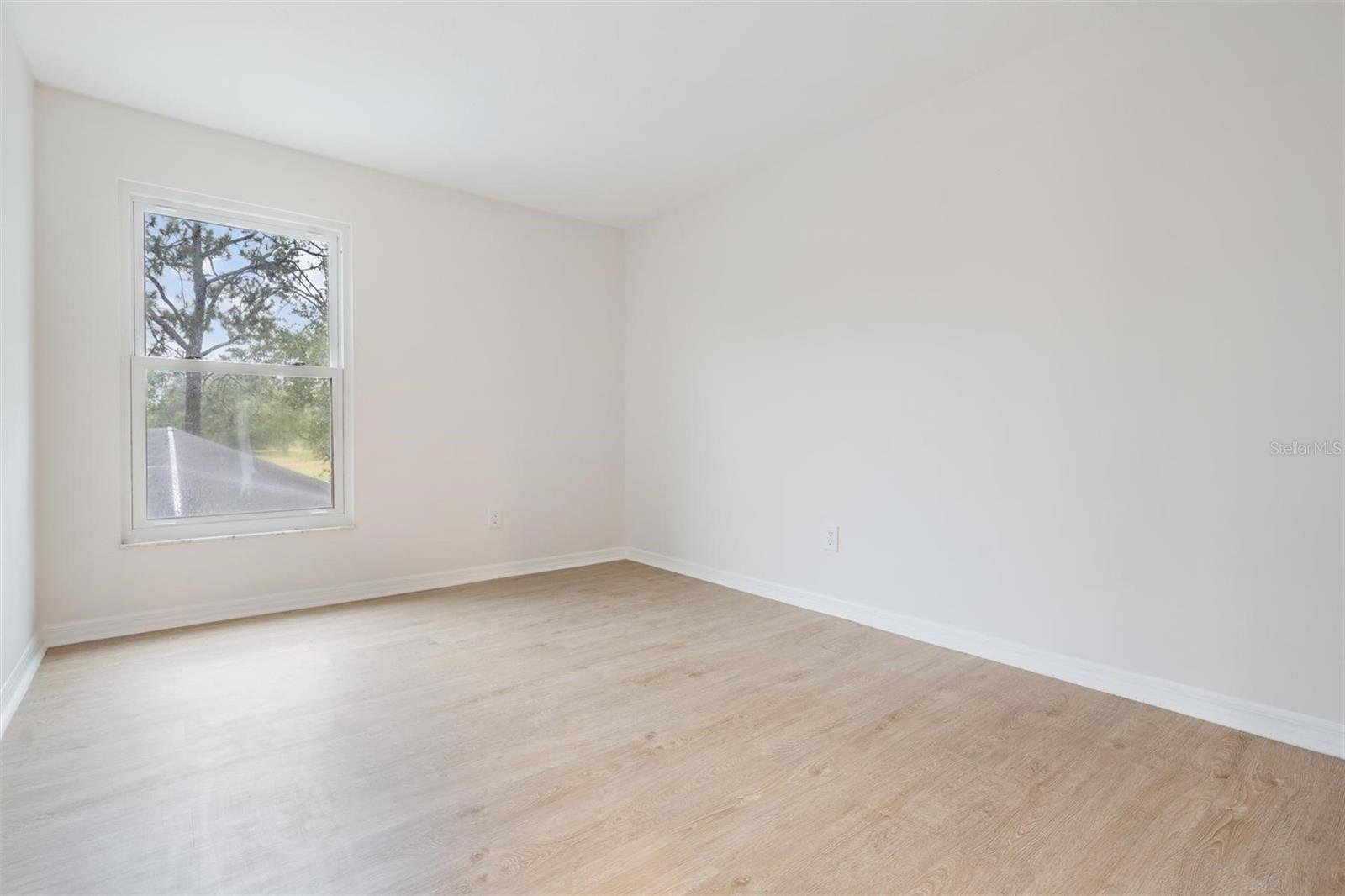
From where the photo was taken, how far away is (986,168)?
2.83 meters

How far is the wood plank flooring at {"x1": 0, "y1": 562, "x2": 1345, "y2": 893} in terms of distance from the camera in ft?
4.86

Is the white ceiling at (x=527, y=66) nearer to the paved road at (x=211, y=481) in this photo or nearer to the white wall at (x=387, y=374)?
the white wall at (x=387, y=374)

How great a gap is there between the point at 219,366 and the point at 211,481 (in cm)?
57

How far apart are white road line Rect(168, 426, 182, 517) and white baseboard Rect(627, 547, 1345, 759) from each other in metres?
3.02

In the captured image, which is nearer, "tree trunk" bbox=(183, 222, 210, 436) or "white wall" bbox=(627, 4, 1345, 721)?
"white wall" bbox=(627, 4, 1345, 721)

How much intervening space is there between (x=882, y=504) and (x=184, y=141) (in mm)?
3706

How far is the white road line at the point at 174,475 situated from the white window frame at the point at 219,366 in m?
0.05

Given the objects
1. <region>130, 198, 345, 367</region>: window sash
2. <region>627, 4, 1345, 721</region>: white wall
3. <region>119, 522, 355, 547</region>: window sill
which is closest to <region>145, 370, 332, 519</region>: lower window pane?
<region>119, 522, 355, 547</region>: window sill

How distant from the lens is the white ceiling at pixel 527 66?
2.40 meters

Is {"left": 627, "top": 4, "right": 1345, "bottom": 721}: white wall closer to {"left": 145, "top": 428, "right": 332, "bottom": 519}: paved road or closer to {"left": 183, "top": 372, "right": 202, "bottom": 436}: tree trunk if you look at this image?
{"left": 145, "top": 428, "right": 332, "bottom": 519}: paved road

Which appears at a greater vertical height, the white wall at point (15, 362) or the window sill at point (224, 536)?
the white wall at point (15, 362)

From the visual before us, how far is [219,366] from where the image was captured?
3385 mm

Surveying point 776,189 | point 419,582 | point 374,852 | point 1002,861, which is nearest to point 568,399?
point 419,582

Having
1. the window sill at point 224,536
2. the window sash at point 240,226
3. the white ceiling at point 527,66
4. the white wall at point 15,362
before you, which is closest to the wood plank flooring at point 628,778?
the white wall at point 15,362
